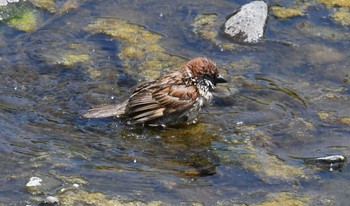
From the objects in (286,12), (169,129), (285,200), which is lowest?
(169,129)

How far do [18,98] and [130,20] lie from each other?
212cm

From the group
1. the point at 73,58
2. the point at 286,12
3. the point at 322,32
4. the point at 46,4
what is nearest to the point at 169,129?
the point at 73,58

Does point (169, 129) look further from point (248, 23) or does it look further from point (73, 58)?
point (248, 23)

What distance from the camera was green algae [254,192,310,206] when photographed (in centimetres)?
583

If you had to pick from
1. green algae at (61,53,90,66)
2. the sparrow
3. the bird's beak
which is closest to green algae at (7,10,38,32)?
green algae at (61,53,90,66)

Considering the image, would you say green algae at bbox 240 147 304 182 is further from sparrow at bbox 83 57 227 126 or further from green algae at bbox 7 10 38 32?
green algae at bbox 7 10 38 32

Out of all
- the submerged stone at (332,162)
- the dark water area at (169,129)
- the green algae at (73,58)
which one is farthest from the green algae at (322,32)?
the submerged stone at (332,162)

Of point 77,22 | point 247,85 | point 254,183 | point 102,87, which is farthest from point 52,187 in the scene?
point 77,22

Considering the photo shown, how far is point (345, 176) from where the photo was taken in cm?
623

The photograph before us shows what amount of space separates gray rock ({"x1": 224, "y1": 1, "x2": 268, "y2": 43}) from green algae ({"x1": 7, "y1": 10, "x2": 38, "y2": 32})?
2.24m

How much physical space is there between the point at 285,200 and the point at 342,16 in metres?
3.91

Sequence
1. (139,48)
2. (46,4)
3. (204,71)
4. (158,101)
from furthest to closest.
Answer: (46,4) < (139,48) < (204,71) < (158,101)

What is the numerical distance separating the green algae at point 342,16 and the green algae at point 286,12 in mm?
391

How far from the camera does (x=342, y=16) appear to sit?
30.1 ft
